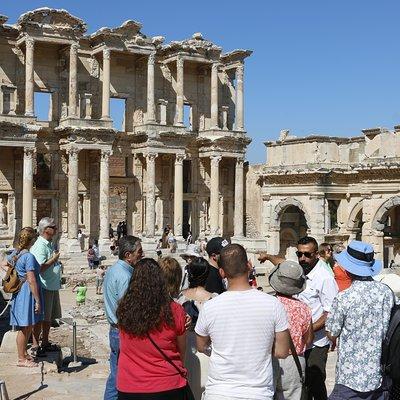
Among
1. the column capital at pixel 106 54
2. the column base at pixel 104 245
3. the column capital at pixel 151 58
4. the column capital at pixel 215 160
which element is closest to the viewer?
the column base at pixel 104 245

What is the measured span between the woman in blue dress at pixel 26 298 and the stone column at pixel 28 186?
19419mm

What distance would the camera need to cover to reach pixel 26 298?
8203 millimetres

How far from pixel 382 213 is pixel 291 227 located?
282 inches

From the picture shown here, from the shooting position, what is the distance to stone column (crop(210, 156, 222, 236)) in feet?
106

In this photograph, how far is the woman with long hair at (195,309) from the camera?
520 centimetres

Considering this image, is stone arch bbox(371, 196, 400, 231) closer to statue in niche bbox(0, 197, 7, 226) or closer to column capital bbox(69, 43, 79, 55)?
column capital bbox(69, 43, 79, 55)

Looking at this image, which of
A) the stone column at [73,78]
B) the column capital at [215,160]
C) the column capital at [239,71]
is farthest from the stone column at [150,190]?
the column capital at [239,71]

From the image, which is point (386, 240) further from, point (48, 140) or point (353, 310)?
point (353, 310)

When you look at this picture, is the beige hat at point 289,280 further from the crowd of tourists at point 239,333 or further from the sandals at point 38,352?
the sandals at point 38,352

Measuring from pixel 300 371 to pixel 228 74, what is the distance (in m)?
31.5

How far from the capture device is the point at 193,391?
5.20 m

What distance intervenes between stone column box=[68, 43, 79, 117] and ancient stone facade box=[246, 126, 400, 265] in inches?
341

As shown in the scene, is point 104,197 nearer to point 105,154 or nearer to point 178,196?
point 105,154

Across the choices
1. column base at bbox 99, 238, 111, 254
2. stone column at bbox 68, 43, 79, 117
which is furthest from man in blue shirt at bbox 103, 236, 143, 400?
stone column at bbox 68, 43, 79, 117
